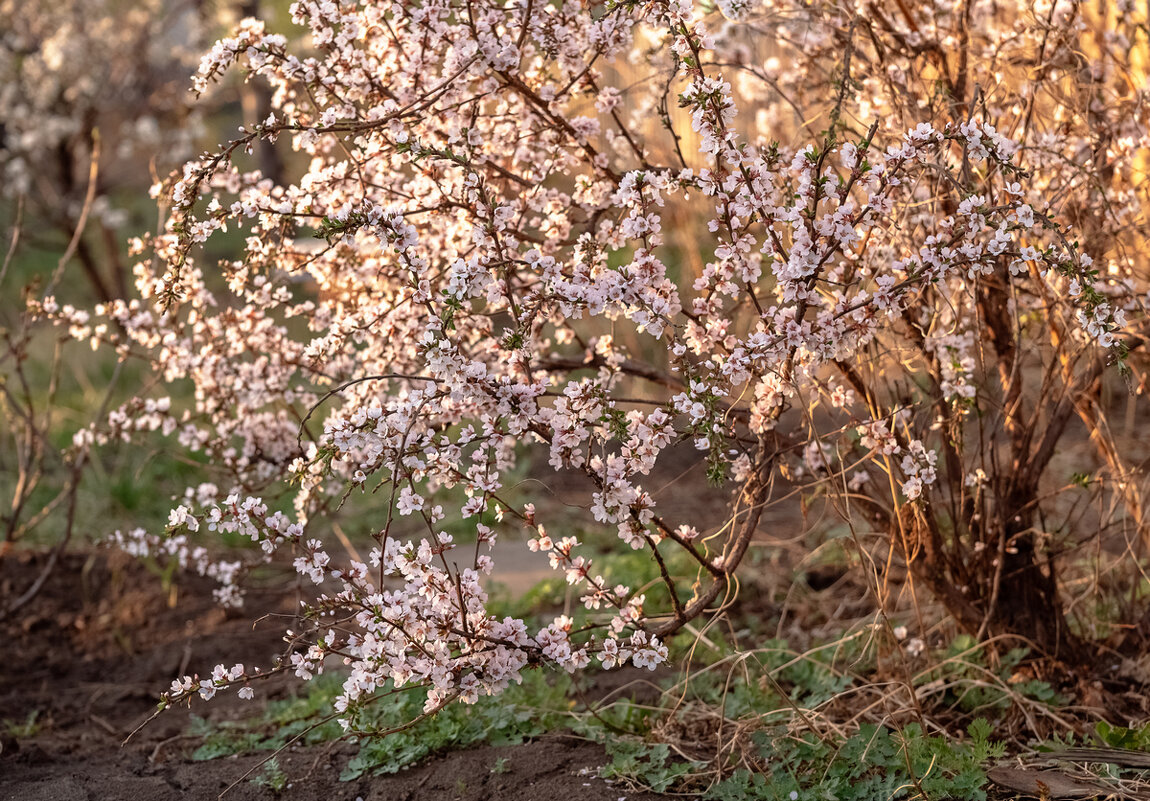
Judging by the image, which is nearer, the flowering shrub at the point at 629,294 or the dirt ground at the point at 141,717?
the flowering shrub at the point at 629,294

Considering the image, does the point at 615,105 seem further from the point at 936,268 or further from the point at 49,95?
the point at 49,95

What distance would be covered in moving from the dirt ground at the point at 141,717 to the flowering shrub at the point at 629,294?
32 centimetres

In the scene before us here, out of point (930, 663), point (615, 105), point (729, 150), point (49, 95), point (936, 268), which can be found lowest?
point (930, 663)

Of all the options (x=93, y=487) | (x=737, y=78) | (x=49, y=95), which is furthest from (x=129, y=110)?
(x=737, y=78)

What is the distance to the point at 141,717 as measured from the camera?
11.7ft

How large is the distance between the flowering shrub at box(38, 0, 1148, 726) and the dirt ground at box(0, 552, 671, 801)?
0.32 metres

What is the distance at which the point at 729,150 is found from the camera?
2.14 m

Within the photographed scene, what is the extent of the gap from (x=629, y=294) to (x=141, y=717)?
2.45 m

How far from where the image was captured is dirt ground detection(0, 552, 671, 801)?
8.50ft

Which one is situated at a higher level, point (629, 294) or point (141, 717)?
point (629, 294)

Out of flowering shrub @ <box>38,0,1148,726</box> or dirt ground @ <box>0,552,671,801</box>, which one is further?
dirt ground @ <box>0,552,671,801</box>

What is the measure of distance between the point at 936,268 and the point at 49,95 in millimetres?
9470

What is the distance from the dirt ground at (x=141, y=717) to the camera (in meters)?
2.59

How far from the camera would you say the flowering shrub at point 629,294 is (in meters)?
2.17
